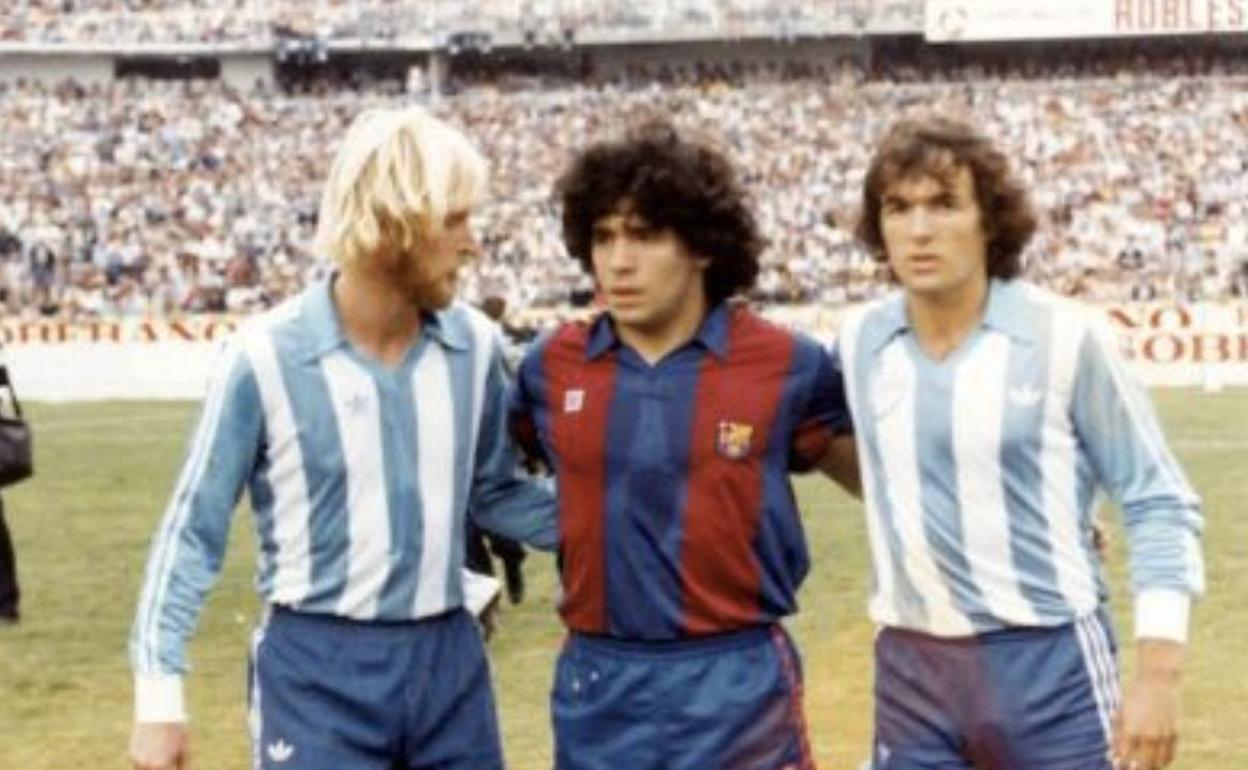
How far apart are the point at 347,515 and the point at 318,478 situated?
0.09 metres

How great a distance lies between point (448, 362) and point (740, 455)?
62cm

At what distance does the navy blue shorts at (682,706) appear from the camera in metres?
5.45

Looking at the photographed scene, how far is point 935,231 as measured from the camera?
5.64 meters

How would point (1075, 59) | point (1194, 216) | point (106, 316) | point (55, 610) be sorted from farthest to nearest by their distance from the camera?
A: point (1075, 59) → point (1194, 216) → point (106, 316) → point (55, 610)

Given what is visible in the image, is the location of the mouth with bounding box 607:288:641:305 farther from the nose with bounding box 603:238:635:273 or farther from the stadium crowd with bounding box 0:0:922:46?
the stadium crowd with bounding box 0:0:922:46

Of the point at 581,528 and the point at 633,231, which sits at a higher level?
the point at 633,231

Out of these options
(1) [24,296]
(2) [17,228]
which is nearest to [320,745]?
(1) [24,296]

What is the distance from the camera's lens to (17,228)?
49.2 metres

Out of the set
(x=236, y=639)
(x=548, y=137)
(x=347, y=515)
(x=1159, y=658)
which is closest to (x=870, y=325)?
(x=1159, y=658)

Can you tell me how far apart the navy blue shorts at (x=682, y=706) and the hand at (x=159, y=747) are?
2.50ft

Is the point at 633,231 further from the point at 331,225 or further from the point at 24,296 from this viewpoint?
the point at 24,296

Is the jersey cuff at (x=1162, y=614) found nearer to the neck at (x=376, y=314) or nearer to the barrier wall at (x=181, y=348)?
the neck at (x=376, y=314)

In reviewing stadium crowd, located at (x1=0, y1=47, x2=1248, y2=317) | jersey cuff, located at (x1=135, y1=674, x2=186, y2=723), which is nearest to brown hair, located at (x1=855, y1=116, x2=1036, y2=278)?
jersey cuff, located at (x1=135, y1=674, x2=186, y2=723)

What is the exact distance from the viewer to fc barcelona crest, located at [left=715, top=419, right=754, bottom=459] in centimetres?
548
